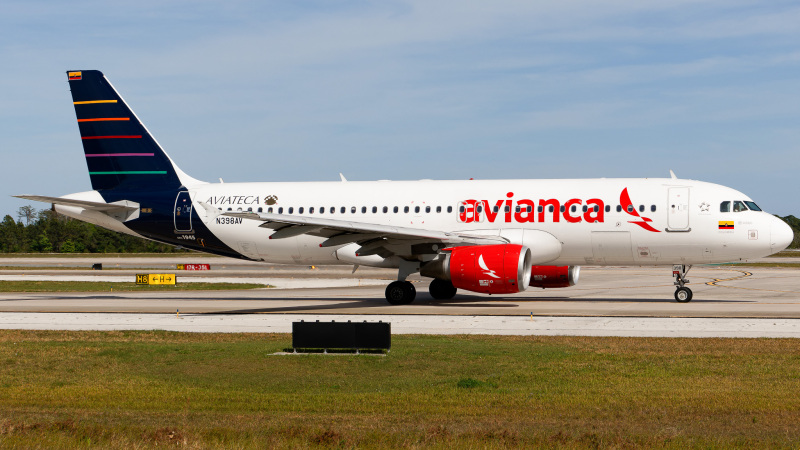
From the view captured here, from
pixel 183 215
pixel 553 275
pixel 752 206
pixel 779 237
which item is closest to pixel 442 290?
pixel 553 275

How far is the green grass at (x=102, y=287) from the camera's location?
43.2 metres

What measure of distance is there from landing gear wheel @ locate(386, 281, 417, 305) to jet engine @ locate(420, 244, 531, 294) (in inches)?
118

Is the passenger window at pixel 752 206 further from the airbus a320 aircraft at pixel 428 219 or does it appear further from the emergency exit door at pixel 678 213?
the emergency exit door at pixel 678 213

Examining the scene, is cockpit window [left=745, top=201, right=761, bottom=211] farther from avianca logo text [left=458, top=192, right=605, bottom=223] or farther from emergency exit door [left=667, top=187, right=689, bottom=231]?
avianca logo text [left=458, top=192, right=605, bottom=223]

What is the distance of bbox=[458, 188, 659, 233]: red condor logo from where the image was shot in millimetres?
30516

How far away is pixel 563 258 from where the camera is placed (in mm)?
31359

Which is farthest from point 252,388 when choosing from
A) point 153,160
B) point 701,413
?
point 153,160

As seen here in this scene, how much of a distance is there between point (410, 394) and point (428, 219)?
19057mm

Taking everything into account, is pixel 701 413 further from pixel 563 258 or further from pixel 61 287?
pixel 61 287

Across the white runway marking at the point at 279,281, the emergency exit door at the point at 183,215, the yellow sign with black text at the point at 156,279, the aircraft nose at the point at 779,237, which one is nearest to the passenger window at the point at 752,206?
the aircraft nose at the point at 779,237

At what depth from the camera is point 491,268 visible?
2805cm

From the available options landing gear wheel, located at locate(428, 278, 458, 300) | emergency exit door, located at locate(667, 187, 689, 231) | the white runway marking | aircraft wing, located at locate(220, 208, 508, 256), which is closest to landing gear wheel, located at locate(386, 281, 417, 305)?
aircraft wing, located at locate(220, 208, 508, 256)

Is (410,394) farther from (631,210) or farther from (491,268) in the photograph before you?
(631,210)

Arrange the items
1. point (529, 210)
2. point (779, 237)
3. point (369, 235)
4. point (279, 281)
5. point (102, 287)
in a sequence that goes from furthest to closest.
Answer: point (279, 281), point (102, 287), point (529, 210), point (369, 235), point (779, 237)
